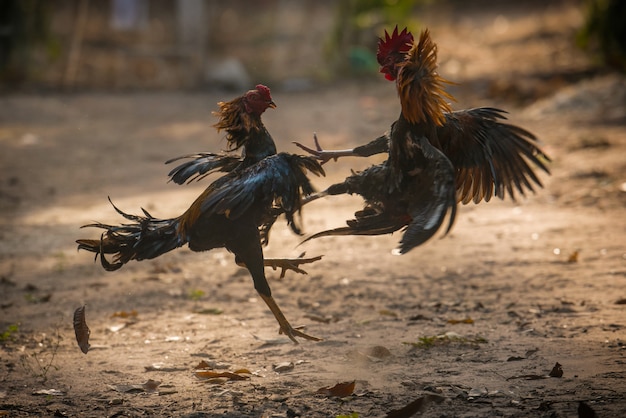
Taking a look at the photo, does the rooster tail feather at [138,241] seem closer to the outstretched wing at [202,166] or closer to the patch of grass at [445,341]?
the outstretched wing at [202,166]

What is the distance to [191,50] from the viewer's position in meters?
17.2

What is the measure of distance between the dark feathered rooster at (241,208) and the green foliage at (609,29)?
36.5 ft

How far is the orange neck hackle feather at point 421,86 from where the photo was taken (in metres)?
4.79

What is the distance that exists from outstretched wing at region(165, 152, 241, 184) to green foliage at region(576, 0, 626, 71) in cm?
1111

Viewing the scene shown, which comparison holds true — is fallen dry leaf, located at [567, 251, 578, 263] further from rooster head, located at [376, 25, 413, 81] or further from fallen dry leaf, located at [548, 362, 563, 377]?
rooster head, located at [376, 25, 413, 81]

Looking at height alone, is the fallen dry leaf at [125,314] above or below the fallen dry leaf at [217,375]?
above

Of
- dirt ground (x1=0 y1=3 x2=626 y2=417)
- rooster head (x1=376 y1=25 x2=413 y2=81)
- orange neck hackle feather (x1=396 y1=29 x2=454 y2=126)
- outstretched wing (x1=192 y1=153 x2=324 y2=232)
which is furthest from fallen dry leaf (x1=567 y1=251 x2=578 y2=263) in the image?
outstretched wing (x1=192 y1=153 x2=324 y2=232)

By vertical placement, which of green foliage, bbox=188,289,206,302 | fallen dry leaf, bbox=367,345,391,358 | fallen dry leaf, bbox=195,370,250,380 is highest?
green foliage, bbox=188,289,206,302

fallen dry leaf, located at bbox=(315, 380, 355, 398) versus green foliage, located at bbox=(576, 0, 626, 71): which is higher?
green foliage, located at bbox=(576, 0, 626, 71)

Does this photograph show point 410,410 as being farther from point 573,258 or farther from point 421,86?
point 573,258

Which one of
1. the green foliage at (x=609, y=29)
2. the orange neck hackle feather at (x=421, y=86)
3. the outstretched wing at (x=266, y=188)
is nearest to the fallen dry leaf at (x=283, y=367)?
the outstretched wing at (x=266, y=188)

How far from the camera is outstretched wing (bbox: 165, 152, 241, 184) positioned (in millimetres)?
5117

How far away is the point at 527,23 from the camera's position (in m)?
24.5

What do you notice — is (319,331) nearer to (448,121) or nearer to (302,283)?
(302,283)
